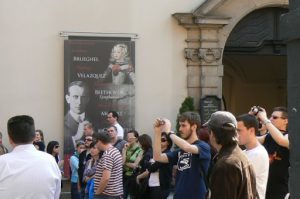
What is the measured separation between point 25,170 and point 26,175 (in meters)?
0.04

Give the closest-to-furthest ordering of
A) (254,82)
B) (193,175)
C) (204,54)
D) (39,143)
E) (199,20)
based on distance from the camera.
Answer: (193,175)
(39,143)
(199,20)
(204,54)
(254,82)

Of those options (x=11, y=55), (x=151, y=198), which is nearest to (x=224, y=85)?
(x=11, y=55)

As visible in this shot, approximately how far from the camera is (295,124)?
12.0 feet

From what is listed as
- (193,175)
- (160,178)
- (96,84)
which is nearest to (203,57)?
(96,84)

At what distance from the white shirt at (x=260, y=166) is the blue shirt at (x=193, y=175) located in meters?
0.86

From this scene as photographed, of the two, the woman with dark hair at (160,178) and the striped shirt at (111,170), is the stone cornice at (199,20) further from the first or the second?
the striped shirt at (111,170)

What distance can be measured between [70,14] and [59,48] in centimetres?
78

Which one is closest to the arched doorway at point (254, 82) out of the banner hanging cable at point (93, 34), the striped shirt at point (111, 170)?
the banner hanging cable at point (93, 34)

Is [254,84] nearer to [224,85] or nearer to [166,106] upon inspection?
[224,85]

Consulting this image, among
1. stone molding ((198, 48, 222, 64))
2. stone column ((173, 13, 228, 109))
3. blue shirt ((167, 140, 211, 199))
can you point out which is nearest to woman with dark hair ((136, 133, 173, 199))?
blue shirt ((167, 140, 211, 199))

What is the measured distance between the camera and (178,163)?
6953 mm

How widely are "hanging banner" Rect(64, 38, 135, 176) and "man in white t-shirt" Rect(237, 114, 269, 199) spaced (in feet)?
29.0

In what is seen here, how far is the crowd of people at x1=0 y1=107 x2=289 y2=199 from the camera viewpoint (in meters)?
4.70

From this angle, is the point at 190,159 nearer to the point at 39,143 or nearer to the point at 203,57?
the point at 39,143
